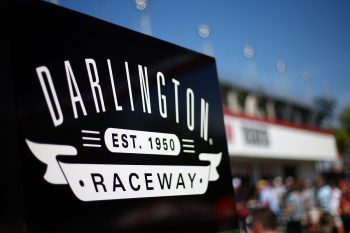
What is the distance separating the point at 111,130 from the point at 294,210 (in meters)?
10.1

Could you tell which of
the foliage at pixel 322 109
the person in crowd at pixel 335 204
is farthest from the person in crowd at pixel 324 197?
the foliage at pixel 322 109

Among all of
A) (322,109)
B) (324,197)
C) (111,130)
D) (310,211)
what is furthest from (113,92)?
(322,109)

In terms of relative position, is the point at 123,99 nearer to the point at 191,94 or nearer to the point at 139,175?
the point at 139,175

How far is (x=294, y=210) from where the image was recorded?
1162cm

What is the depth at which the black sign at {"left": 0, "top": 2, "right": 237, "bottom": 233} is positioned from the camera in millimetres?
1946

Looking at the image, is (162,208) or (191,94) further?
(191,94)

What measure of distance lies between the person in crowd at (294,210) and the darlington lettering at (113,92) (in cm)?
914

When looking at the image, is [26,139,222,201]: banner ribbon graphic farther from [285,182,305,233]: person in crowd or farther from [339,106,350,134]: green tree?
[339,106,350,134]: green tree

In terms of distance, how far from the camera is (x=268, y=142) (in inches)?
749

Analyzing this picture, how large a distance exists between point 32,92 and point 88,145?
37cm

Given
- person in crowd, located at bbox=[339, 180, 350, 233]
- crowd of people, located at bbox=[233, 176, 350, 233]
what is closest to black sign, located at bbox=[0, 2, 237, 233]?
person in crowd, located at bbox=[339, 180, 350, 233]

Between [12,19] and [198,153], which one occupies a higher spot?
[12,19]

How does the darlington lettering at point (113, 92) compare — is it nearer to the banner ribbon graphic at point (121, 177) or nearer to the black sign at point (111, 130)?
the black sign at point (111, 130)

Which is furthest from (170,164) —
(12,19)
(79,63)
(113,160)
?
(12,19)
